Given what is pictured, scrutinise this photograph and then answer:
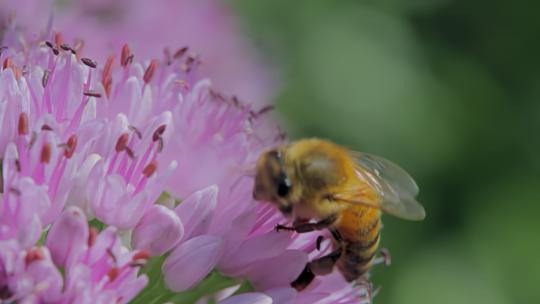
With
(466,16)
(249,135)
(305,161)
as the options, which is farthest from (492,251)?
(305,161)

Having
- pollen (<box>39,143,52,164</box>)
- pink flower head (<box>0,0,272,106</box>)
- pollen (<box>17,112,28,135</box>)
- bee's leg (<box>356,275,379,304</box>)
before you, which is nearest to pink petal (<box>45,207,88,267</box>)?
pollen (<box>39,143,52,164</box>)

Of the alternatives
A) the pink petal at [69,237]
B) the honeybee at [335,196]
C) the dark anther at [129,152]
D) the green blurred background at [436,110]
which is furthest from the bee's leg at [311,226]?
the green blurred background at [436,110]

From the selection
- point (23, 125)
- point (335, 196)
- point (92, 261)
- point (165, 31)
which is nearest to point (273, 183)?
point (335, 196)

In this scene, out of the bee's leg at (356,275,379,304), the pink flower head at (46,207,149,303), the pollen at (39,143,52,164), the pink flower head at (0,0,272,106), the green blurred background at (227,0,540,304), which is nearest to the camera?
the pink flower head at (46,207,149,303)

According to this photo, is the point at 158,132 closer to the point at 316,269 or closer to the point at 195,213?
the point at 195,213

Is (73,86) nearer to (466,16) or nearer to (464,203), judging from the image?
(464,203)

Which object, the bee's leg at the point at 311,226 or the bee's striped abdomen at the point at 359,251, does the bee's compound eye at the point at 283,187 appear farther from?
the bee's striped abdomen at the point at 359,251

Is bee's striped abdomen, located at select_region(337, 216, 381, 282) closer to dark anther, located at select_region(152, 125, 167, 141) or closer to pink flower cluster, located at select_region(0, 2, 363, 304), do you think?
pink flower cluster, located at select_region(0, 2, 363, 304)
